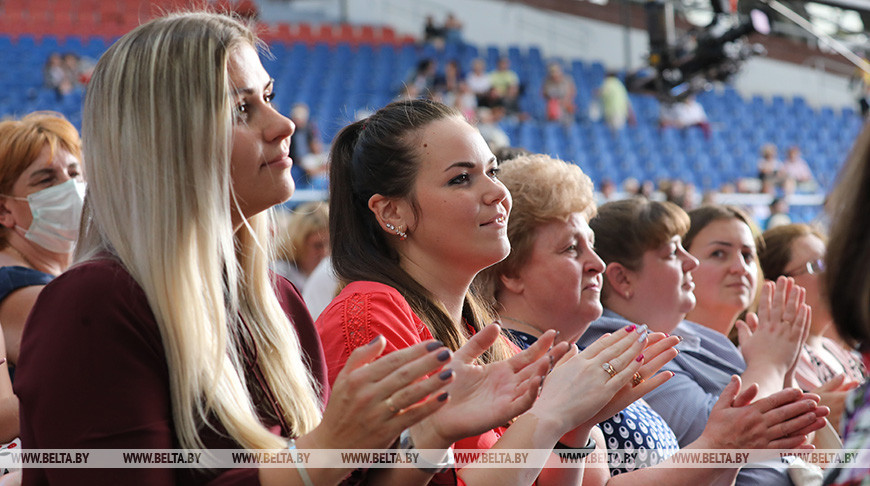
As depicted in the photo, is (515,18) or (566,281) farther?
(515,18)

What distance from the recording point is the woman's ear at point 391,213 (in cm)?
176

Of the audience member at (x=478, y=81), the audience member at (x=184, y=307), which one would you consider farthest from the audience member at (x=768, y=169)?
the audience member at (x=184, y=307)

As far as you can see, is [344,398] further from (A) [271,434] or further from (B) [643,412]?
(B) [643,412]

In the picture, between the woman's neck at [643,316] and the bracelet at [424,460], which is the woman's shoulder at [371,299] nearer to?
the bracelet at [424,460]

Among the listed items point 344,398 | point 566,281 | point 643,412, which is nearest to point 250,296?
point 344,398

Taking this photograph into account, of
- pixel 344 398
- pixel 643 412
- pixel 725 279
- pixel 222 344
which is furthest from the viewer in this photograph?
pixel 725 279

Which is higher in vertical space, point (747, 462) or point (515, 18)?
point (747, 462)

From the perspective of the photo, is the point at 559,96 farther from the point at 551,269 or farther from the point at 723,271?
the point at 551,269

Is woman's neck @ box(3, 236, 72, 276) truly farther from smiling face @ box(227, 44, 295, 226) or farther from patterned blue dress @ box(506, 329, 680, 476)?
patterned blue dress @ box(506, 329, 680, 476)

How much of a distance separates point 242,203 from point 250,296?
153 millimetres

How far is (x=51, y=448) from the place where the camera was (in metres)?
1.05

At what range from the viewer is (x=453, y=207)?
1718mm

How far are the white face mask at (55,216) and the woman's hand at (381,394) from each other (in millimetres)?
1487

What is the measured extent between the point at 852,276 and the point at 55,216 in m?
2.03
